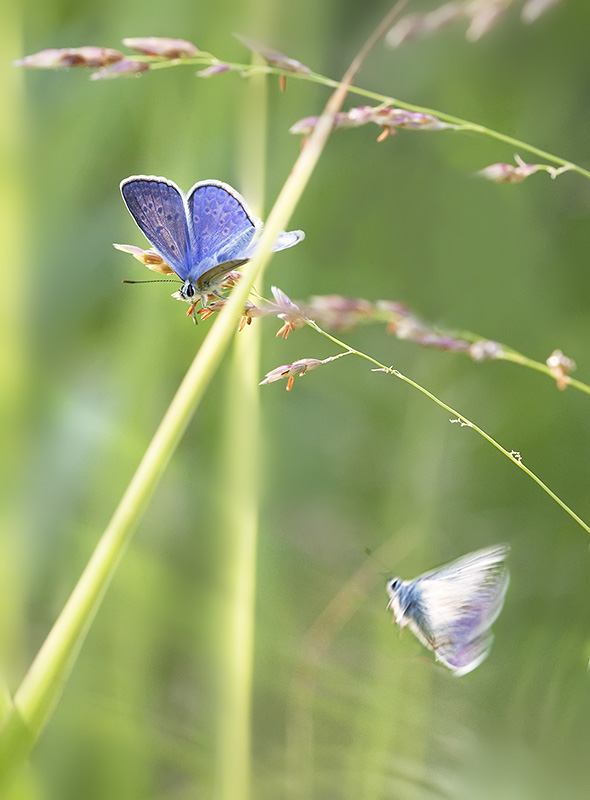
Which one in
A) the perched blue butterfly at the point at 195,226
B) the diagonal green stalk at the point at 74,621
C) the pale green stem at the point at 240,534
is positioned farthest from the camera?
the pale green stem at the point at 240,534

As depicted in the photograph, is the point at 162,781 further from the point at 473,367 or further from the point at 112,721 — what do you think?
the point at 473,367

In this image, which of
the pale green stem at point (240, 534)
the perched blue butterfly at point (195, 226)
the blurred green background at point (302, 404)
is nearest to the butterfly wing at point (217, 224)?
the perched blue butterfly at point (195, 226)

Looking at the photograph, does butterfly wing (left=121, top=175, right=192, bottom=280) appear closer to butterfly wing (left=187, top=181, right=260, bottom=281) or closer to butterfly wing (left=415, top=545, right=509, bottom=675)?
butterfly wing (left=187, top=181, right=260, bottom=281)

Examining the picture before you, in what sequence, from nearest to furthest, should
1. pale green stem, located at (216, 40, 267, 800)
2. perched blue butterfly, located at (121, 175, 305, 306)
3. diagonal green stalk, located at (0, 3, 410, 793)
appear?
Answer: diagonal green stalk, located at (0, 3, 410, 793) → perched blue butterfly, located at (121, 175, 305, 306) → pale green stem, located at (216, 40, 267, 800)

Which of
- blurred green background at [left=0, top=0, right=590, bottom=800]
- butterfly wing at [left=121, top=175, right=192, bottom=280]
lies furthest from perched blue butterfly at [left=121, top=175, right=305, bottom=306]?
blurred green background at [left=0, top=0, right=590, bottom=800]

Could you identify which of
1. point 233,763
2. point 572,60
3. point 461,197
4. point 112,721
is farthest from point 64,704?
point 572,60

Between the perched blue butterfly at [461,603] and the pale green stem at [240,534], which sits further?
the pale green stem at [240,534]

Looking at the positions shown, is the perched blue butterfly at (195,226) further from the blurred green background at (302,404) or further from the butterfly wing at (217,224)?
the blurred green background at (302,404)

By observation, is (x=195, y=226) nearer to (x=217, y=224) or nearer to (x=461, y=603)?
(x=217, y=224)
